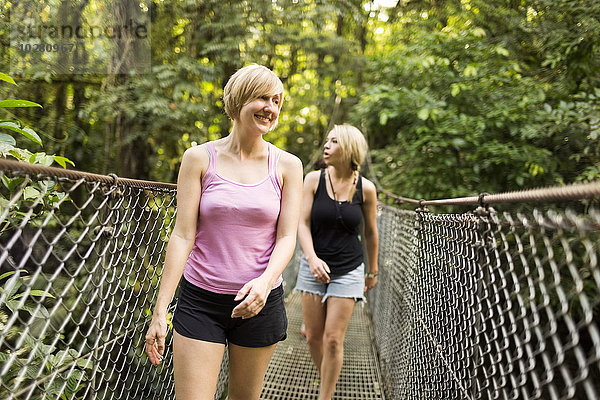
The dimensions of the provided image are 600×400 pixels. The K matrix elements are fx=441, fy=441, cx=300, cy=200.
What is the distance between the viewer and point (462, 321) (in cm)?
125

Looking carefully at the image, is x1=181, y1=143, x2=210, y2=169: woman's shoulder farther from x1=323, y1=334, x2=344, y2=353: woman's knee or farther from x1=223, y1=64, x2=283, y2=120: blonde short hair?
x1=323, y1=334, x2=344, y2=353: woman's knee

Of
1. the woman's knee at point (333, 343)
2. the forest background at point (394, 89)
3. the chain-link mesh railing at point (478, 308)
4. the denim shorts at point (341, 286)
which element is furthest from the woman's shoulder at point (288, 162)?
the forest background at point (394, 89)

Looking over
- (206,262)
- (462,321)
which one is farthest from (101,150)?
(462,321)

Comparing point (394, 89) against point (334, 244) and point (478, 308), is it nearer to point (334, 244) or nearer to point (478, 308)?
point (334, 244)

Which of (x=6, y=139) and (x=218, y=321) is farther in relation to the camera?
(x=218, y=321)

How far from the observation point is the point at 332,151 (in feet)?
6.95

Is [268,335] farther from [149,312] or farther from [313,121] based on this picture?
[313,121]

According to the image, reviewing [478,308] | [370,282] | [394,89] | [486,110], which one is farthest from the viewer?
[394,89]

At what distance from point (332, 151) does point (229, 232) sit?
1.01m

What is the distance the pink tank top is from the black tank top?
2.77 ft

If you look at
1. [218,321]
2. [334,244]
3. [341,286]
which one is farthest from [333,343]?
[218,321]

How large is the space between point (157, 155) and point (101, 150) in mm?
574

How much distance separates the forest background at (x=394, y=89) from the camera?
3527mm

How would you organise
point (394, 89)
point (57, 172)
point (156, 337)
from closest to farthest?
point (57, 172) < point (156, 337) < point (394, 89)
